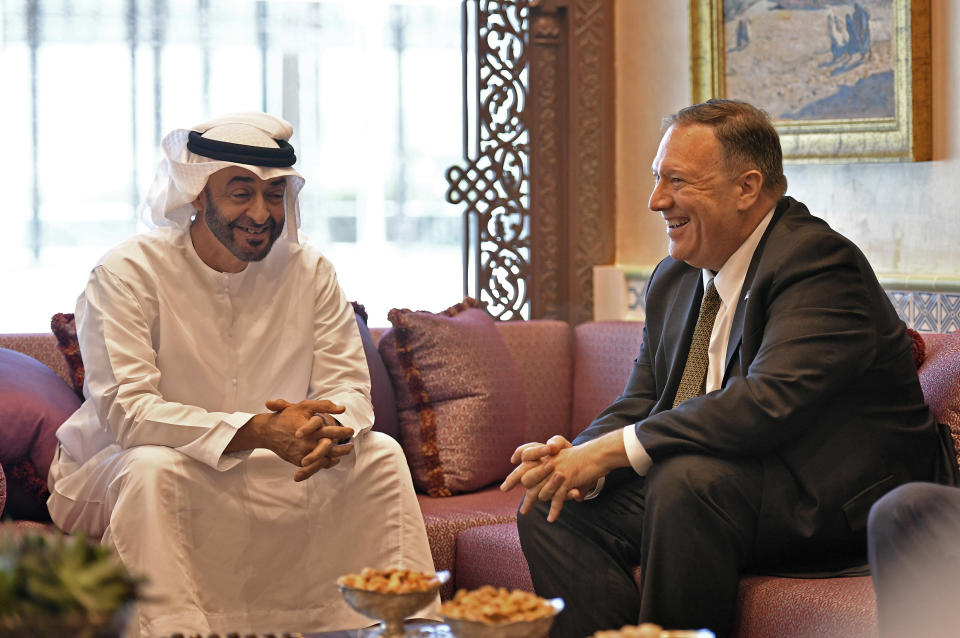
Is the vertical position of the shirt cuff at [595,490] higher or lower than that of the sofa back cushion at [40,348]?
lower

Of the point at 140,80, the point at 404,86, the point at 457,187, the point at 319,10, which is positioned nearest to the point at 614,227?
the point at 457,187

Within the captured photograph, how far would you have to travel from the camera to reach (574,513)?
3.21 metres

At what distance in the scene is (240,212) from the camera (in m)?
3.51

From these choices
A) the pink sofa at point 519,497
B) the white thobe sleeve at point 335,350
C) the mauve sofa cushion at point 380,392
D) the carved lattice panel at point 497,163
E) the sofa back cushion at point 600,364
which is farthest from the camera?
the carved lattice panel at point 497,163

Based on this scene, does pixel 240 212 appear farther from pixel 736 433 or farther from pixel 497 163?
pixel 497 163

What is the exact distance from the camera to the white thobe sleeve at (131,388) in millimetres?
3215

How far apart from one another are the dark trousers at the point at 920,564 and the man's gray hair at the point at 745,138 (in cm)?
107

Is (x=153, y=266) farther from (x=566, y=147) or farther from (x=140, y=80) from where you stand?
(x=566, y=147)

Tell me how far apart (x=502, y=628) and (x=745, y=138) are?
1.71 metres

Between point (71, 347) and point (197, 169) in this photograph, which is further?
point (71, 347)

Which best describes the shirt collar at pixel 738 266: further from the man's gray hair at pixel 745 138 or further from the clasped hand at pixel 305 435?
the clasped hand at pixel 305 435

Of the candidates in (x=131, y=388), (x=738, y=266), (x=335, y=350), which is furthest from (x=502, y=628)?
(x=335, y=350)

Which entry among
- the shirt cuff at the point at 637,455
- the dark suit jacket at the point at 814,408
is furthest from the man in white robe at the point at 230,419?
the dark suit jacket at the point at 814,408

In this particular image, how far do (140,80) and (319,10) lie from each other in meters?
0.79
